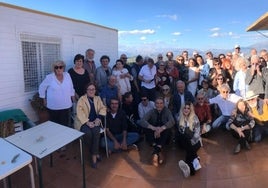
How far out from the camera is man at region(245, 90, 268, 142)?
4.18 m

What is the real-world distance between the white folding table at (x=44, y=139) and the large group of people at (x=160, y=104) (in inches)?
31.1

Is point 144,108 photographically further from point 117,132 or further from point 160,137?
point 160,137

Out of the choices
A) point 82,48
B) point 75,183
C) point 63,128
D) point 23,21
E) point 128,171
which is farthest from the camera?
point 82,48

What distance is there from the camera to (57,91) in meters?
3.80

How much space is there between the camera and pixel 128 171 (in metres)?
3.47

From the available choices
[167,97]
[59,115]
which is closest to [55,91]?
[59,115]

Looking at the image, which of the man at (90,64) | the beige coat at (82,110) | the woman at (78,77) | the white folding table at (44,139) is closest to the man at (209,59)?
the man at (90,64)

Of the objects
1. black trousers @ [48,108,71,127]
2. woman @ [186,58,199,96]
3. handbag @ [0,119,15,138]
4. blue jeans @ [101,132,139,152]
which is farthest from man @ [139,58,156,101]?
handbag @ [0,119,15,138]

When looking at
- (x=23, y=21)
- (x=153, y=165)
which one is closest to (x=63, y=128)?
(x=153, y=165)

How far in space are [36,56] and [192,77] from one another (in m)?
3.12

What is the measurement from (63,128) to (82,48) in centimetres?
349

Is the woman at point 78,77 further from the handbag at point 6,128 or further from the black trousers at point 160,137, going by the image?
the black trousers at point 160,137

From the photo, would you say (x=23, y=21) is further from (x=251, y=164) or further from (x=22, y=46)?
(x=251, y=164)

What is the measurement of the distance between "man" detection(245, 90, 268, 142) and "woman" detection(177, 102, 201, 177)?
1.09m
